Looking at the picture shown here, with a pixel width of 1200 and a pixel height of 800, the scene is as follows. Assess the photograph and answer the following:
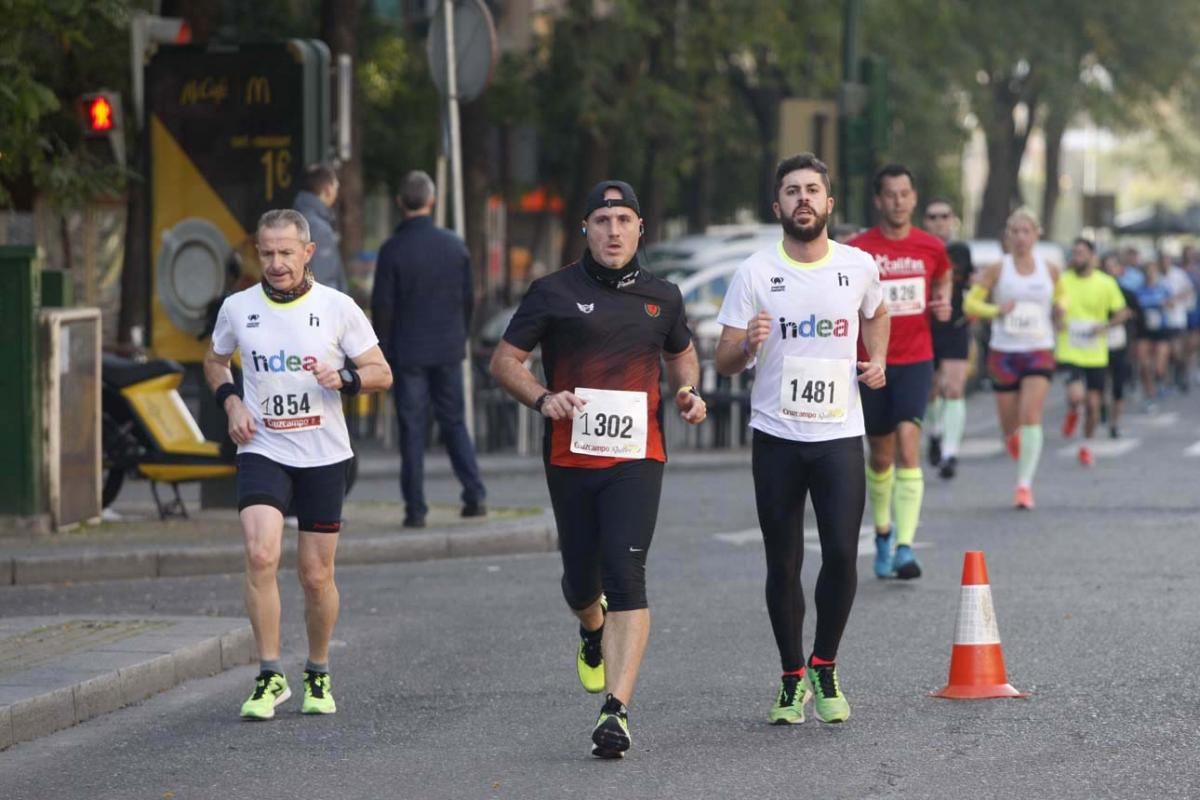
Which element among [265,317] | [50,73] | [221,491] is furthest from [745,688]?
[50,73]

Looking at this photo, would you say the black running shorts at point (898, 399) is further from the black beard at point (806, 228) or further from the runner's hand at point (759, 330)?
the runner's hand at point (759, 330)

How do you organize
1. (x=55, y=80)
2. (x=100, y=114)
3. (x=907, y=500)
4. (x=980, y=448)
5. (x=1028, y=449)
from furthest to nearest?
(x=980, y=448)
(x=55, y=80)
(x=100, y=114)
(x=1028, y=449)
(x=907, y=500)

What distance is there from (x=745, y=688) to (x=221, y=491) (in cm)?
672

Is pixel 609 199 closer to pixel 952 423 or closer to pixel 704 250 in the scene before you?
pixel 952 423

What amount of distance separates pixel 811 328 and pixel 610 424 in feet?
2.94

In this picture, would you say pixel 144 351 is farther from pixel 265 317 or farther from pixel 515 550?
pixel 265 317

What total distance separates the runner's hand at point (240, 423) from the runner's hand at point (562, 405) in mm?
1194

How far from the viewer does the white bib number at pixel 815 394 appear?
320 inches

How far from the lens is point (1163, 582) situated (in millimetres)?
11836

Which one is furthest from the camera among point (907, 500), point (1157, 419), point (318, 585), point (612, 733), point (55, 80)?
point (1157, 419)

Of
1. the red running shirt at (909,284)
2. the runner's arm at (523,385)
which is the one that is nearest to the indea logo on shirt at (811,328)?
the runner's arm at (523,385)

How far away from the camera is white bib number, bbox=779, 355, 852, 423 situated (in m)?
8.12

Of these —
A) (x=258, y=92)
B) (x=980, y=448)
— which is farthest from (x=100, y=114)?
(x=980, y=448)

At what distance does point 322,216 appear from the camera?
42.6ft
